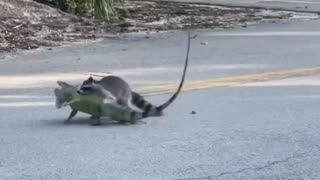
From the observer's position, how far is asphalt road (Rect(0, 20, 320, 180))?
657 cm

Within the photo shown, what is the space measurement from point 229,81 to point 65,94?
314cm

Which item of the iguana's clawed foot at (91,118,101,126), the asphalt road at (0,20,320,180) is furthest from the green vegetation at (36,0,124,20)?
the iguana's clawed foot at (91,118,101,126)

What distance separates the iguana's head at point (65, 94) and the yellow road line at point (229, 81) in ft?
5.81

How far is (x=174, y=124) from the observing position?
8.13 m

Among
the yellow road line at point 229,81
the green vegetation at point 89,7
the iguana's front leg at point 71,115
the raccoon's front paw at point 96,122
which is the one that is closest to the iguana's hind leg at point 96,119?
the raccoon's front paw at point 96,122

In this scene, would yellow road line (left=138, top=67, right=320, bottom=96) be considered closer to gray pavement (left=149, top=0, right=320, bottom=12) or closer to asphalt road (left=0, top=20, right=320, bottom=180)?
asphalt road (left=0, top=20, right=320, bottom=180)

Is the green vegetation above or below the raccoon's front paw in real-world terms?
below

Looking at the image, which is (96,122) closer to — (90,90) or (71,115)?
(71,115)

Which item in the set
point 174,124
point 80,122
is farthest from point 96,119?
point 174,124

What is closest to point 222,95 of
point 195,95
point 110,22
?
point 195,95

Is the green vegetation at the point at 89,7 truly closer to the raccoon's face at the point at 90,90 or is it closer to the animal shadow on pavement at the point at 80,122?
the animal shadow on pavement at the point at 80,122

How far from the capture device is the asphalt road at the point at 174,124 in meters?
6.57

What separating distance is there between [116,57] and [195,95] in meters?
3.15

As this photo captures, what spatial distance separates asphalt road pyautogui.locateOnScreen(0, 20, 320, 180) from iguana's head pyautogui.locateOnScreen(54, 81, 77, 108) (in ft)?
0.65
